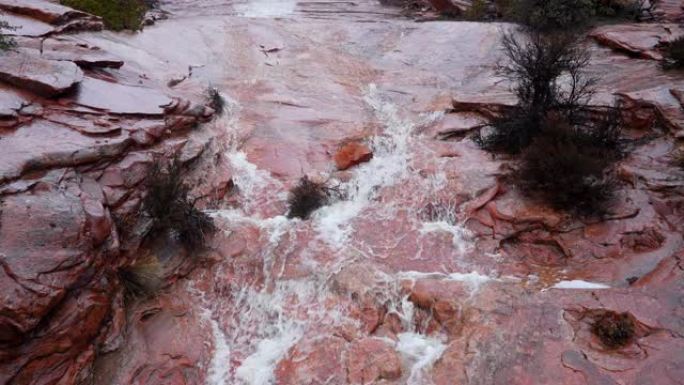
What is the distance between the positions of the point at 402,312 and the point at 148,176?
3.37 m

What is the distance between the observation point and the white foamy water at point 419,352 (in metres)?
4.59

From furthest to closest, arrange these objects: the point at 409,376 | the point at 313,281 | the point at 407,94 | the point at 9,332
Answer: the point at 407,94 < the point at 313,281 < the point at 409,376 < the point at 9,332

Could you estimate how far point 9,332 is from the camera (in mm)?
4000

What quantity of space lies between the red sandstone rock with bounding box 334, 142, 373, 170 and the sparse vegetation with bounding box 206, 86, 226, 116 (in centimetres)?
227

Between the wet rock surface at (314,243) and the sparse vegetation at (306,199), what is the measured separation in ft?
0.43

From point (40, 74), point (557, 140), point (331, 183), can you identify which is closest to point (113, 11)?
point (40, 74)

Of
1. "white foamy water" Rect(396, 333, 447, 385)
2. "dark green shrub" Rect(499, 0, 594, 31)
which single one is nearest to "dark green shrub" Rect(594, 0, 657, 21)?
"dark green shrub" Rect(499, 0, 594, 31)

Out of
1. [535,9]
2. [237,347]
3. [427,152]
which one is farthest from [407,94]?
[237,347]

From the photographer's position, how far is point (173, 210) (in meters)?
5.71

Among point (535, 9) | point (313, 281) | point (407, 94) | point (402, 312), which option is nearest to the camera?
point (402, 312)

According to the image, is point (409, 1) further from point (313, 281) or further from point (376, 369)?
point (376, 369)

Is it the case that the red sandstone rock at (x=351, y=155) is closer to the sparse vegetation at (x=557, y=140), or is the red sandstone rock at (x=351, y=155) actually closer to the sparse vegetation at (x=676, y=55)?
the sparse vegetation at (x=557, y=140)

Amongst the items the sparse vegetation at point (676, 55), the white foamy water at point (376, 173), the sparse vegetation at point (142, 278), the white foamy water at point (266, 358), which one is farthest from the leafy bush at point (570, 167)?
the sparse vegetation at point (142, 278)

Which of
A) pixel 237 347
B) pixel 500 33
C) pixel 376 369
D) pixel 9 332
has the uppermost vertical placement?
pixel 500 33
